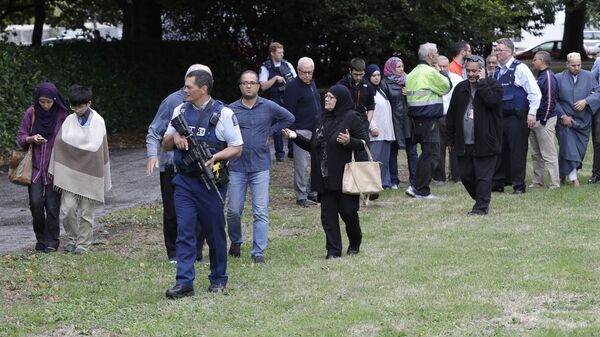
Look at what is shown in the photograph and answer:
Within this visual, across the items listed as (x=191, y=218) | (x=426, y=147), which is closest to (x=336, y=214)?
(x=191, y=218)

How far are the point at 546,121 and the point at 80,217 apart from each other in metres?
6.91

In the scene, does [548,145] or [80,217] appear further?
[548,145]

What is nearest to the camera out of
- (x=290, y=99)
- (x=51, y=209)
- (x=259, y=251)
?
(x=259, y=251)

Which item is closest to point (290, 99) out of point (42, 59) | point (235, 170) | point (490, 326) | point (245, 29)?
point (235, 170)

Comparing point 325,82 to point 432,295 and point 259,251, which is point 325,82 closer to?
point 259,251

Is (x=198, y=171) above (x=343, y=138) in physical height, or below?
below

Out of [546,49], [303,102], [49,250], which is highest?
[546,49]

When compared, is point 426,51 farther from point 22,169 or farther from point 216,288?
point 216,288

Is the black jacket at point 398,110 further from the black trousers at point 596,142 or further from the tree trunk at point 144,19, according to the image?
the tree trunk at point 144,19

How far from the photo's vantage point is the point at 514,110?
49.8ft

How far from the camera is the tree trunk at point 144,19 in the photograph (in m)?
29.0

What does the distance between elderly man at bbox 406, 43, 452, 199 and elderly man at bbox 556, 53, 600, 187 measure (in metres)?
1.88

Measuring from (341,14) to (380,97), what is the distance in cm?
1141

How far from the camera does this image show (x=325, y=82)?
31406 mm
